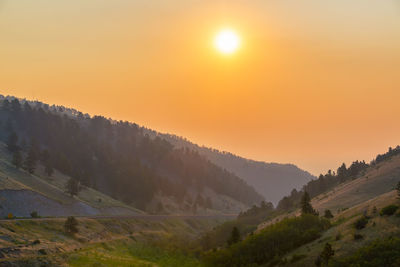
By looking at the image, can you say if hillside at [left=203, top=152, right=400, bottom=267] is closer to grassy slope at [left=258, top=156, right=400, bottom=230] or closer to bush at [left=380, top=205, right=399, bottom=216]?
bush at [left=380, top=205, right=399, bottom=216]

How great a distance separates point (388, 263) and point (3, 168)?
111960 mm

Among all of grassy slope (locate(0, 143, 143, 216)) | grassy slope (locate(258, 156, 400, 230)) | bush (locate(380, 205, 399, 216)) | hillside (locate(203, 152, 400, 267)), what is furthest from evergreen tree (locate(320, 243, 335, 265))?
grassy slope (locate(0, 143, 143, 216))

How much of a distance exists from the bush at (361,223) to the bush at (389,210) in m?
1.88

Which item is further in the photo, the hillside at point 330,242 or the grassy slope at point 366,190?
the grassy slope at point 366,190

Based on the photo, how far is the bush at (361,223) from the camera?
145ft

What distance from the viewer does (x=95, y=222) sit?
307 ft

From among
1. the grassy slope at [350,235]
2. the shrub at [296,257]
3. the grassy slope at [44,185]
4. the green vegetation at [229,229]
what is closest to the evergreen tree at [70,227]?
the green vegetation at [229,229]

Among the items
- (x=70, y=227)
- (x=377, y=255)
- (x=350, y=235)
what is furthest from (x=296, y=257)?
(x=70, y=227)

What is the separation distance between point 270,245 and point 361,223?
425 inches

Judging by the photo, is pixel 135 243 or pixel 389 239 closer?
pixel 389 239

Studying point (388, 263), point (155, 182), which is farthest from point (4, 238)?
point (155, 182)

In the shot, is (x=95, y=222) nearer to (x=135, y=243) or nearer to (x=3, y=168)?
(x=135, y=243)

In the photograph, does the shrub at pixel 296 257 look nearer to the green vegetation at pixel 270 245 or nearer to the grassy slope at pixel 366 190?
the green vegetation at pixel 270 245

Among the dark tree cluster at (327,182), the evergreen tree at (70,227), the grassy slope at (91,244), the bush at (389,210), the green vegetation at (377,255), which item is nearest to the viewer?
the green vegetation at (377,255)
